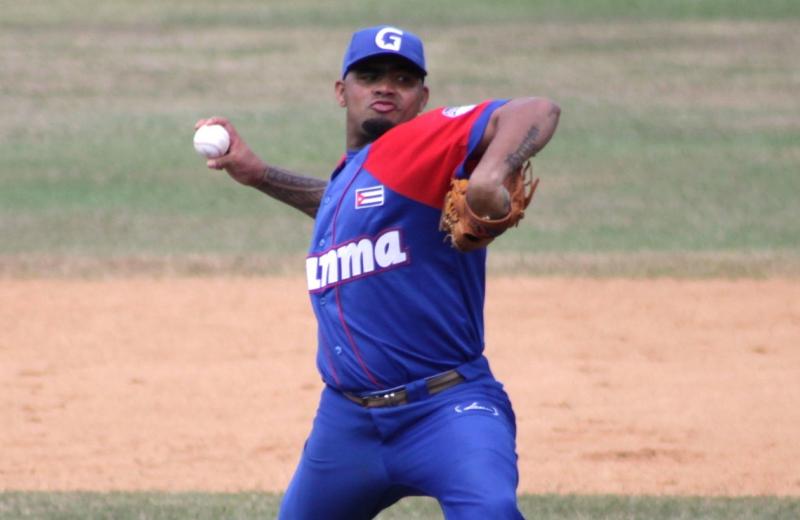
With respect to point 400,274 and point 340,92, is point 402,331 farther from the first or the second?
point 340,92

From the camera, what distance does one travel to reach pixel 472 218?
4.04 metres

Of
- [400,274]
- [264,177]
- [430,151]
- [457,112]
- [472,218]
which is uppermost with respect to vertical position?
[457,112]

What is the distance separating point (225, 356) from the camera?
377 inches

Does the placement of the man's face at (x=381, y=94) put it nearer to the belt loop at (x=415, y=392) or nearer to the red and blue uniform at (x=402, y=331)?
the red and blue uniform at (x=402, y=331)

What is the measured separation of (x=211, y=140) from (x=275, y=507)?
2.19m

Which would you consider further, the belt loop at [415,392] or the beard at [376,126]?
the beard at [376,126]

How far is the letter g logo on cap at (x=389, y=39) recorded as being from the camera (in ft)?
15.1

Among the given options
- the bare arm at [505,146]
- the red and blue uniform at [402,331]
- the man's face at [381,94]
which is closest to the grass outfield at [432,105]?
the man's face at [381,94]

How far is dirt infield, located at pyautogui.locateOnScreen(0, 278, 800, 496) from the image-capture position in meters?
7.50

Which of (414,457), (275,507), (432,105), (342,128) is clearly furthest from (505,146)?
(432,105)

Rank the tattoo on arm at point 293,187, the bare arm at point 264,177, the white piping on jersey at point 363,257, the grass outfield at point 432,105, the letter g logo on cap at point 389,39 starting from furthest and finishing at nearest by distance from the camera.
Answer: the grass outfield at point 432,105 → the tattoo on arm at point 293,187 → the bare arm at point 264,177 → the letter g logo on cap at point 389,39 → the white piping on jersey at point 363,257

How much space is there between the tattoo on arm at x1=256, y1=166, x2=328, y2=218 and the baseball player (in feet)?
1.82

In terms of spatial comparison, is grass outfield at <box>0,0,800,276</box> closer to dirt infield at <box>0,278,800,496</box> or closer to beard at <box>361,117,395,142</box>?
dirt infield at <box>0,278,800,496</box>

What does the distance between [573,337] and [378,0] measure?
17097 millimetres
